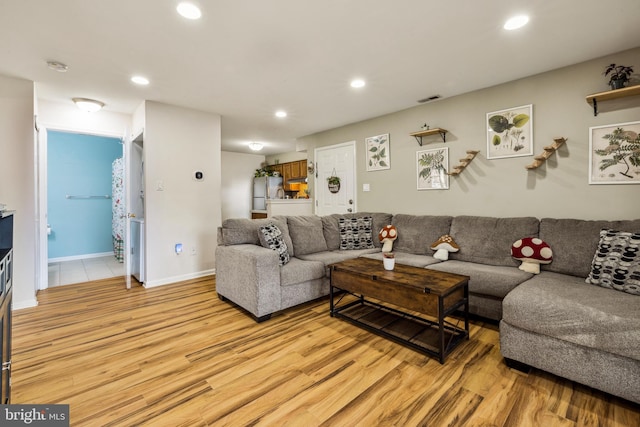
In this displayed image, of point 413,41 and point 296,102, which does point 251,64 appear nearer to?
point 296,102

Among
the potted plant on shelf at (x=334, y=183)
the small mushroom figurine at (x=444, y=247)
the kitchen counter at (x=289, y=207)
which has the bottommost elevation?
the small mushroom figurine at (x=444, y=247)

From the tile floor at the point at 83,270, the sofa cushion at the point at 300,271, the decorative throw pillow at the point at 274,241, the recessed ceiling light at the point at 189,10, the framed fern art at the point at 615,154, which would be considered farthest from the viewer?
the tile floor at the point at 83,270

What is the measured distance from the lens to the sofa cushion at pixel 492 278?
2.42m

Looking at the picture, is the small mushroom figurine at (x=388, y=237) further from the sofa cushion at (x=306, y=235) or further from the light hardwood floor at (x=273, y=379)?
the light hardwood floor at (x=273, y=379)

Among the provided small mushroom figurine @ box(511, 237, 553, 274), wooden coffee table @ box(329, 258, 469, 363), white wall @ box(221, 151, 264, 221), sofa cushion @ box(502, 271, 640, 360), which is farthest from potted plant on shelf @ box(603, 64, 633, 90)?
white wall @ box(221, 151, 264, 221)

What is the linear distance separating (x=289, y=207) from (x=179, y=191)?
76.2 inches

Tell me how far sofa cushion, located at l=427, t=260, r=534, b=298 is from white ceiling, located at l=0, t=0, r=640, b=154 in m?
1.94

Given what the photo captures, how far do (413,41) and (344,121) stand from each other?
2.43m

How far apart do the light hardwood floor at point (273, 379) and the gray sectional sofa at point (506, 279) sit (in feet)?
0.61

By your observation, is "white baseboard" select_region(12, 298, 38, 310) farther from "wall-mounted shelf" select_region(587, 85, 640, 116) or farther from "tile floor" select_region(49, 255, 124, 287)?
"wall-mounted shelf" select_region(587, 85, 640, 116)

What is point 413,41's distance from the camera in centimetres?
237

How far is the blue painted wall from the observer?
17.7ft

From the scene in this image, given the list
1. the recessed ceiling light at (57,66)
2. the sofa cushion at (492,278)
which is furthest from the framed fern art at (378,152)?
the recessed ceiling light at (57,66)

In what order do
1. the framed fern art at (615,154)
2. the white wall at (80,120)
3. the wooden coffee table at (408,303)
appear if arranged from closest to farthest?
the wooden coffee table at (408,303) < the framed fern art at (615,154) < the white wall at (80,120)
